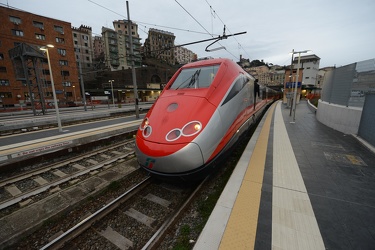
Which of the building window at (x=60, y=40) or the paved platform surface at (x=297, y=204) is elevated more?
the building window at (x=60, y=40)

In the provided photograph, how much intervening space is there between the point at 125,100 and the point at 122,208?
50240 mm

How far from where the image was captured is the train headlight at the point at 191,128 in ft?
11.5

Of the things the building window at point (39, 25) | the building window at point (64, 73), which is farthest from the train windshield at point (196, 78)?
the building window at point (39, 25)

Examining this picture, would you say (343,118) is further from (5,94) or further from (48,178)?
(5,94)

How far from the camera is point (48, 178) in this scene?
5305 millimetres

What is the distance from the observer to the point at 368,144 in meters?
6.31

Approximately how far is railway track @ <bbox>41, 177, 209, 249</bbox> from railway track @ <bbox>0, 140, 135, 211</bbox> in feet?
6.68

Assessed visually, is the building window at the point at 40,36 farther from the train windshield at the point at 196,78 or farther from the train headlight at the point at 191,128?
the train headlight at the point at 191,128

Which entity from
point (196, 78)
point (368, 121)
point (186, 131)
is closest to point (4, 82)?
point (196, 78)

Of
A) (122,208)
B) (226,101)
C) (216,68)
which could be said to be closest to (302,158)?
(226,101)

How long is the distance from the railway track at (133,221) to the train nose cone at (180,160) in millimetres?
857

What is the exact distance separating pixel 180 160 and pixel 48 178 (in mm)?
4658

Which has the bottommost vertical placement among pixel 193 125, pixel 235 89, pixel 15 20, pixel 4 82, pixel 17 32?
pixel 193 125

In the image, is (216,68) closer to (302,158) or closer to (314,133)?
(302,158)
